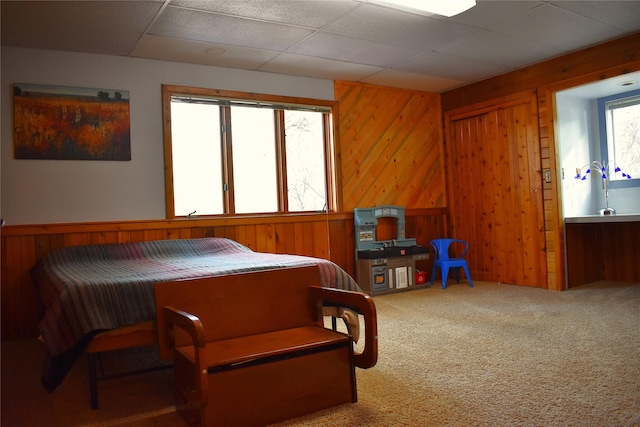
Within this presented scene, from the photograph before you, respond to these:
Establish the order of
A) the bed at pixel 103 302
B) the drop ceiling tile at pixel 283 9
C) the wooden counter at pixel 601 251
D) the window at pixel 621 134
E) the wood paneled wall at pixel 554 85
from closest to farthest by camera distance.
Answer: the bed at pixel 103 302 → the drop ceiling tile at pixel 283 9 → the wood paneled wall at pixel 554 85 → the wooden counter at pixel 601 251 → the window at pixel 621 134

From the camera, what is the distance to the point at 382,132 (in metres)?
5.58

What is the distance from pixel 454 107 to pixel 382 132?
101cm

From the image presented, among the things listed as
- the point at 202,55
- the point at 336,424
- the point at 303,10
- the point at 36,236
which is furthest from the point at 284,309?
the point at 202,55

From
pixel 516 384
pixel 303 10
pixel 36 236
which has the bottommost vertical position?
pixel 516 384

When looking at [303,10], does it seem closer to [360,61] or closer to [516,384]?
[360,61]

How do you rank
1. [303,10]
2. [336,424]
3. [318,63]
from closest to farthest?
1. [336,424]
2. [303,10]
3. [318,63]

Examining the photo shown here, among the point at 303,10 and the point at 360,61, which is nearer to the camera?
the point at 303,10

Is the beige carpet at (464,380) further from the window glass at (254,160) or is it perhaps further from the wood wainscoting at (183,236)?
the window glass at (254,160)

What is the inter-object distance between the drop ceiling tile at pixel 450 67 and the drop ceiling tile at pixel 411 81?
12cm

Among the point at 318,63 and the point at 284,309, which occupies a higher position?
the point at 318,63

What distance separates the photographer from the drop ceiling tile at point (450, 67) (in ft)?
15.5

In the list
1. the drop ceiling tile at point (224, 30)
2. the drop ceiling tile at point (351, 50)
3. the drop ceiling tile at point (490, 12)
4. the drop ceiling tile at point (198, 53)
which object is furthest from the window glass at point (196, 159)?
the drop ceiling tile at point (490, 12)

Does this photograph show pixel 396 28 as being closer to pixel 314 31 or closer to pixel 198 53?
pixel 314 31

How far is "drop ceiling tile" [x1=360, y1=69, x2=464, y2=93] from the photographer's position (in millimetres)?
5207
